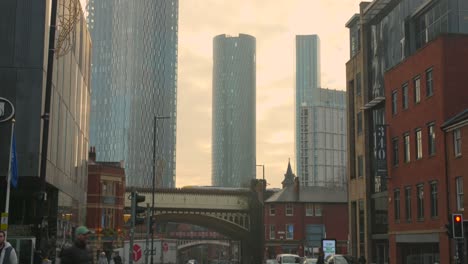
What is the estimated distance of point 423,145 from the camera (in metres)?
43.7

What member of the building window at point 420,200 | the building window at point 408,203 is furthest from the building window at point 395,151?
the building window at point 420,200

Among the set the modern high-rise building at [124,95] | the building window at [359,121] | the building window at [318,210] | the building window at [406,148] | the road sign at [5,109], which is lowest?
the building window at [318,210]

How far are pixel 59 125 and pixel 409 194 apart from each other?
75.6 ft

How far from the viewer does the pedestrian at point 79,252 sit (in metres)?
10.3

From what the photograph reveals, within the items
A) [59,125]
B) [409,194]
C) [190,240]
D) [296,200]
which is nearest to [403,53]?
[409,194]

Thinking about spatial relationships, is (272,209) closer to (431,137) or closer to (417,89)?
(417,89)

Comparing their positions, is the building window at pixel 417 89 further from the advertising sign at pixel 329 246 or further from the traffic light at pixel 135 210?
the traffic light at pixel 135 210

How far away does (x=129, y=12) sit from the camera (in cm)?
19975

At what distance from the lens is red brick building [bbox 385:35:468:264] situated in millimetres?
40844

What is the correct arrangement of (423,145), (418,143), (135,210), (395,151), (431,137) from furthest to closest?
(395,151), (418,143), (423,145), (431,137), (135,210)

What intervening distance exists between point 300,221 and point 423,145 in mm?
58561

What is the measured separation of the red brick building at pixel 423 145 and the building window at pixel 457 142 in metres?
0.51

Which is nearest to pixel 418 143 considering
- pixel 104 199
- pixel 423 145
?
pixel 423 145

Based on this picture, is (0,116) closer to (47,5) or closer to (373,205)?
(47,5)
